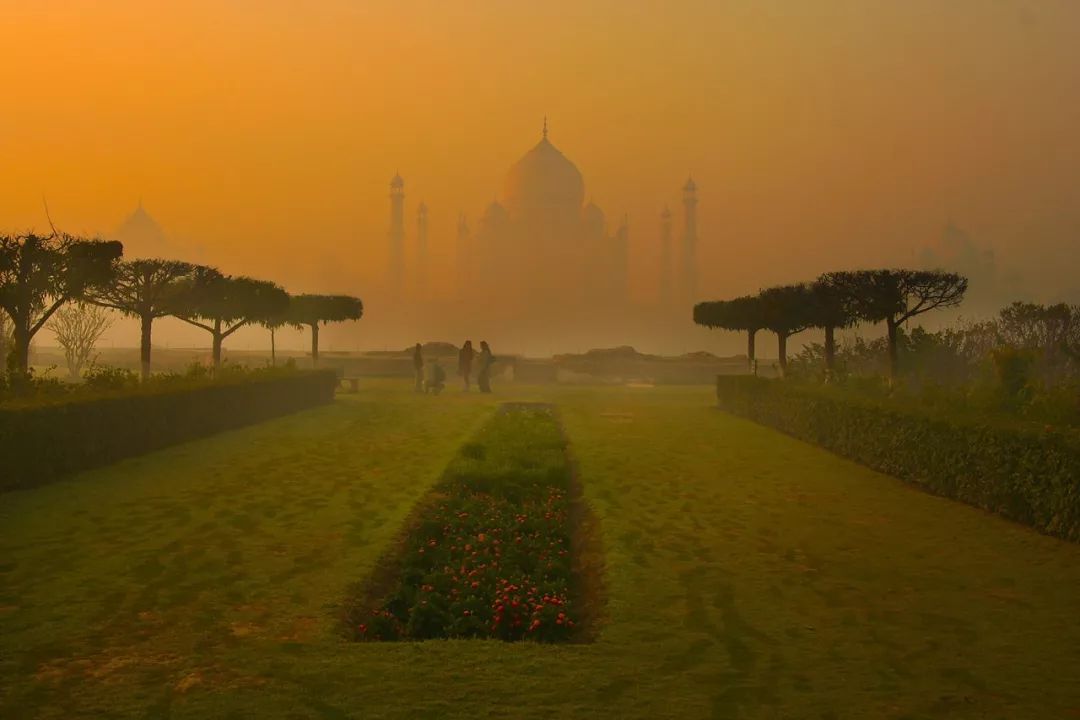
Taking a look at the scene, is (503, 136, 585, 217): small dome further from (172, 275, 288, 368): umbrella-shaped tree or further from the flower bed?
the flower bed

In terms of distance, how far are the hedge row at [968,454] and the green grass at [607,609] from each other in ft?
1.41

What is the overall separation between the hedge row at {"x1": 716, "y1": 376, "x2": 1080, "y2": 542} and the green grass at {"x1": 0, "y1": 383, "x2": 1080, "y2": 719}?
0.43m

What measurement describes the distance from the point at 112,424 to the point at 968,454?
12.7 meters

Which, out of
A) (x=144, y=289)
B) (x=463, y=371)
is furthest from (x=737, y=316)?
(x=144, y=289)

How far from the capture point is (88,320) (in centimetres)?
4431

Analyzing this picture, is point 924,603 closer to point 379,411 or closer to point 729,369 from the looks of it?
point 379,411

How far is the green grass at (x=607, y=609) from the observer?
507 centimetres

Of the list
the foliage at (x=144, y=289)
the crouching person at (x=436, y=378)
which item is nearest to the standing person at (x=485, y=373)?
the crouching person at (x=436, y=378)

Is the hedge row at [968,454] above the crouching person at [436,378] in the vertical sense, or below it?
below

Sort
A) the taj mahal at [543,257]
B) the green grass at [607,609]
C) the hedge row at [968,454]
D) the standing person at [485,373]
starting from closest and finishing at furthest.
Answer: the green grass at [607,609] < the hedge row at [968,454] < the standing person at [485,373] < the taj mahal at [543,257]

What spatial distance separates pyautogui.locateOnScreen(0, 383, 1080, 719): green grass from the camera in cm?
507

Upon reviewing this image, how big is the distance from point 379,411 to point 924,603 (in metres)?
21.4

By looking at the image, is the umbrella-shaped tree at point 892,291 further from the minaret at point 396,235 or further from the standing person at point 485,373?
the minaret at point 396,235

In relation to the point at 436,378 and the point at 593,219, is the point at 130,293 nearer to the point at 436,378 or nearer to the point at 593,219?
the point at 436,378
